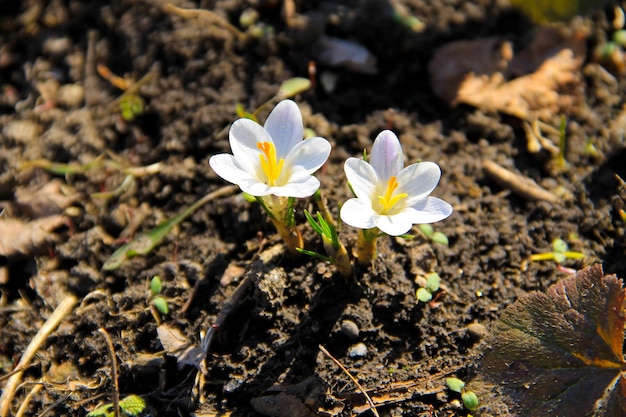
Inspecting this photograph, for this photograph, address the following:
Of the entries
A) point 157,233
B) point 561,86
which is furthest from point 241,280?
point 561,86

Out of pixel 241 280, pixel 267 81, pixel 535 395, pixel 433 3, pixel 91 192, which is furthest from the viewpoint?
pixel 433 3

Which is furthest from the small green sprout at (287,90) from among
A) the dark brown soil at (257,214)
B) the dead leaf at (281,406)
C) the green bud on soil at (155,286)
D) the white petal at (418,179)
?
the dead leaf at (281,406)

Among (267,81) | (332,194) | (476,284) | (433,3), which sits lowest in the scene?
(476,284)

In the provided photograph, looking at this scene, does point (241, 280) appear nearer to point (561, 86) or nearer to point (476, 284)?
point (476, 284)

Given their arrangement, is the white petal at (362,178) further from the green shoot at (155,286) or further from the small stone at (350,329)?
the green shoot at (155,286)

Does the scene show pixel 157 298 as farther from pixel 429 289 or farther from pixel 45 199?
pixel 429 289

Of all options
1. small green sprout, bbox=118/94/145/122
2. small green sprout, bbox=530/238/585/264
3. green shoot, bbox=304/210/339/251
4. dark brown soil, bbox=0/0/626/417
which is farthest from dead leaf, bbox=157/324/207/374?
small green sprout, bbox=530/238/585/264

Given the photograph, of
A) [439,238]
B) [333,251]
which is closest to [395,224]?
[333,251]
